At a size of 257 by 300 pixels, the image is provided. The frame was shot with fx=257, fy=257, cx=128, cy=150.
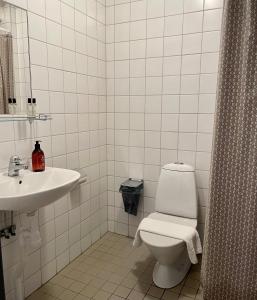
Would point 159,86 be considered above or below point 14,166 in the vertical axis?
above

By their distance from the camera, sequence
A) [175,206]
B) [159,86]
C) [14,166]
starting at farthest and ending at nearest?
[159,86] → [175,206] → [14,166]

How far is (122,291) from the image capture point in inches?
71.2

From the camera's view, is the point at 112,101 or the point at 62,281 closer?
the point at 62,281

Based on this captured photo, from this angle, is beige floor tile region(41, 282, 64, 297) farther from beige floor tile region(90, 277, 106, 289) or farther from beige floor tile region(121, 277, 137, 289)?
beige floor tile region(121, 277, 137, 289)

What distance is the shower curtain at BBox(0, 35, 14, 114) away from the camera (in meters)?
1.49

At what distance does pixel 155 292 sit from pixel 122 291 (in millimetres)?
232

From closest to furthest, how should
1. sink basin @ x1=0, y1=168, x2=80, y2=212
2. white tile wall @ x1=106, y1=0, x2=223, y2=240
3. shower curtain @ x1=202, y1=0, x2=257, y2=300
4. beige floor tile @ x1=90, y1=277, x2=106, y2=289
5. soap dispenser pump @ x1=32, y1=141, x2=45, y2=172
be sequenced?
1. sink basin @ x1=0, y1=168, x2=80, y2=212
2. shower curtain @ x1=202, y1=0, x2=257, y2=300
3. soap dispenser pump @ x1=32, y1=141, x2=45, y2=172
4. beige floor tile @ x1=90, y1=277, x2=106, y2=289
5. white tile wall @ x1=106, y1=0, x2=223, y2=240

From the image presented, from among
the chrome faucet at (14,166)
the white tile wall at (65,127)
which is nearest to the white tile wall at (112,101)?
the white tile wall at (65,127)

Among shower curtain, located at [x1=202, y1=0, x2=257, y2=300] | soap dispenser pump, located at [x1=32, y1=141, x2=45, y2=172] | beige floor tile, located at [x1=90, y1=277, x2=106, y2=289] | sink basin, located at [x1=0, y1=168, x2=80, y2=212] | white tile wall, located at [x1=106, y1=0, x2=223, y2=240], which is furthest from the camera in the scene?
white tile wall, located at [x1=106, y1=0, x2=223, y2=240]

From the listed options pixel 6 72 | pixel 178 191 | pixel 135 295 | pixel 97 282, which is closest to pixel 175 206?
pixel 178 191

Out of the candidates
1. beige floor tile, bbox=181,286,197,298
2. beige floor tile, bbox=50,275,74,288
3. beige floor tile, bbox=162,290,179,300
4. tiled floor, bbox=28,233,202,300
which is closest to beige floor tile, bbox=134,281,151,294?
tiled floor, bbox=28,233,202,300

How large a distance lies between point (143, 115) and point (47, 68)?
90cm

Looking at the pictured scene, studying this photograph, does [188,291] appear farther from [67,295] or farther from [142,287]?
[67,295]

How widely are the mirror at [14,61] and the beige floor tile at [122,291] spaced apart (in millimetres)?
1380
